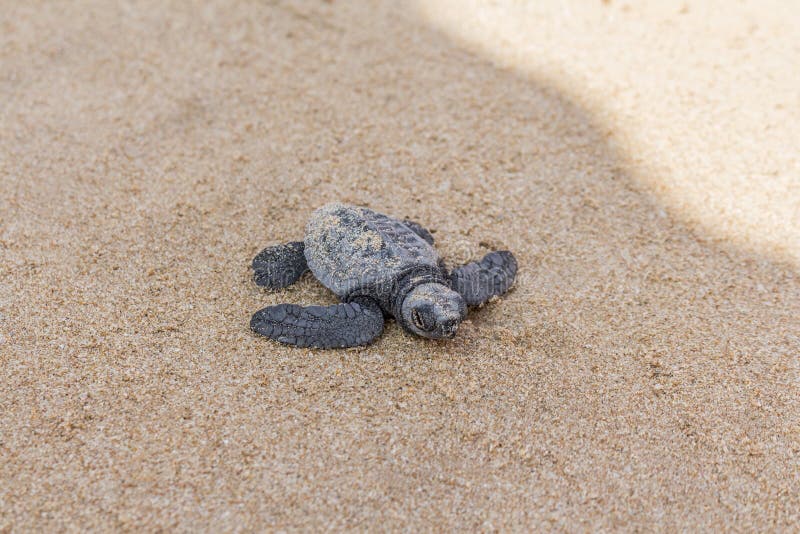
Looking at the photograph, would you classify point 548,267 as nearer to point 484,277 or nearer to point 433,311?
point 484,277

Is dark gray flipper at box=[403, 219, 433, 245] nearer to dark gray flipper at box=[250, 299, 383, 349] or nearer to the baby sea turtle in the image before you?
the baby sea turtle

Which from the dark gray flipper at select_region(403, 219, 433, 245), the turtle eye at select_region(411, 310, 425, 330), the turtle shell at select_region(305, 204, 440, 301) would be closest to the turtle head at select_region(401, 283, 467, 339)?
the turtle eye at select_region(411, 310, 425, 330)

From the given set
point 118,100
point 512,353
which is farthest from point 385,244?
point 118,100

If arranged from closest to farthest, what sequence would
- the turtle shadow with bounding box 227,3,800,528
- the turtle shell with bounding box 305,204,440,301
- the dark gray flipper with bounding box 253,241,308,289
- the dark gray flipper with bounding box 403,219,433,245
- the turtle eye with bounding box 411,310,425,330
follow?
the turtle shadow with bounding box 227,3,800,528 → the turtle eye with bounding box 411,310,425,330 → the turtle shell with bounding box 305,204,440,301 → the dark gray flipper with bounding box 253,241,308,289 → the dark gray flipper with bounding box 403,219,433,245

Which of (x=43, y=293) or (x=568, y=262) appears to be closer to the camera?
(x=43, y=293)

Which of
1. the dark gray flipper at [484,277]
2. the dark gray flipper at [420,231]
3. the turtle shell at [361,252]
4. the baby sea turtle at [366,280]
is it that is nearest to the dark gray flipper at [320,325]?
the baby sea turtle at [366,280]

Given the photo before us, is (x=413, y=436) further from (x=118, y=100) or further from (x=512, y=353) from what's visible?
(x=118, y=100)
